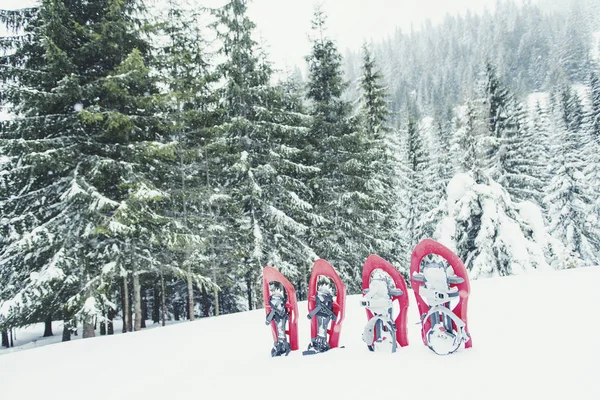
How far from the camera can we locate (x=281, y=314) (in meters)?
4.48

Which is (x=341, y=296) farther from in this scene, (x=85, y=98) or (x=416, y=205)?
(x=416, y=205)

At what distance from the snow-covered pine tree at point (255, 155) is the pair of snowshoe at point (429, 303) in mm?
9800

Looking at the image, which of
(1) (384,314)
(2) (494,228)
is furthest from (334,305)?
(2) (494,228)

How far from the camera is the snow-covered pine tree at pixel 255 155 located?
14.1m

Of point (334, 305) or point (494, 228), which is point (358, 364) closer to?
point (334, 305)

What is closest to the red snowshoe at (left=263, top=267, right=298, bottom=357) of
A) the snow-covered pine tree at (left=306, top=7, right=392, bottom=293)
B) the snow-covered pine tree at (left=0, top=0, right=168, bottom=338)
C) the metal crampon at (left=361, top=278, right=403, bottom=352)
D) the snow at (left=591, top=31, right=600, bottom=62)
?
the metal crampon at (left=361, top=278, right=403, bottom=352)

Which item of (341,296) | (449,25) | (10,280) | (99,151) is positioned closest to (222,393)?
(341,296)

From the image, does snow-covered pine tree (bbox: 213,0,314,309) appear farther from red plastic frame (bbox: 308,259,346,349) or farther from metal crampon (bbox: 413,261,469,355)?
metal crampon (bbox: 413,261,469,355)

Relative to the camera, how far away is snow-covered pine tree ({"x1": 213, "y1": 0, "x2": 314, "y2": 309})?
1406 cm

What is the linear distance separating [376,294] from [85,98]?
32.2 feet

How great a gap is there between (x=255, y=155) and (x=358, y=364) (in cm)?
1154

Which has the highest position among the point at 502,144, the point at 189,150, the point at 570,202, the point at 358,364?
the point at 502,144

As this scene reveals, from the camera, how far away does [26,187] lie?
32.6 feet

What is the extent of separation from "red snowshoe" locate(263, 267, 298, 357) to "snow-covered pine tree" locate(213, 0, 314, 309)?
29.5 feet
